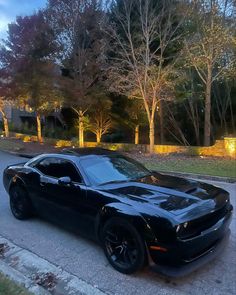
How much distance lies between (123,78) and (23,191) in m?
11.6

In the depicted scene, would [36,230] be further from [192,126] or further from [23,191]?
[192,126]

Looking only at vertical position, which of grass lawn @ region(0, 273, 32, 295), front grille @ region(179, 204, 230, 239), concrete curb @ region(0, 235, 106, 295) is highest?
front grille @ region(179, 204, 230, 239)

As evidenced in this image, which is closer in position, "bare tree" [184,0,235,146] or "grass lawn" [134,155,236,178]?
"grass lawn" [134,155,236,178]

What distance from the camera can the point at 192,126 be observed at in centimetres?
2506

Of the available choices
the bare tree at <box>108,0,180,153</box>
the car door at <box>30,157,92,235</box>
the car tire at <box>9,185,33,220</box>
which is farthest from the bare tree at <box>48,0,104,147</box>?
the car door at <box>30,157,92,235</box>

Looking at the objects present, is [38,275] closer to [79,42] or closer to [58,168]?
[58,168]

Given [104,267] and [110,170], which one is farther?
[110,170]

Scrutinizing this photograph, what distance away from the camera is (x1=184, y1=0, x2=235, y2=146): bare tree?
16234mm

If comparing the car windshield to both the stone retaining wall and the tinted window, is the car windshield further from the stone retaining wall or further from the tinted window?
the stone retaining wall

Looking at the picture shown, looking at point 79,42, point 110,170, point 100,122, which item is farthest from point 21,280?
point 100,122

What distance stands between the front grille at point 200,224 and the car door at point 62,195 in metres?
1.54

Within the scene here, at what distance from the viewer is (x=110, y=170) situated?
18.1ft

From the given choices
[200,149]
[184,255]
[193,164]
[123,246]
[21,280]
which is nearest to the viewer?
[184,255]

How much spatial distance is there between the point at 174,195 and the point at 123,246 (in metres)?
0.91
